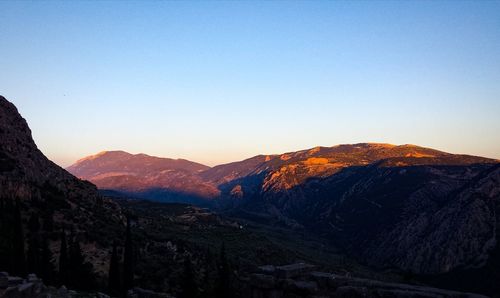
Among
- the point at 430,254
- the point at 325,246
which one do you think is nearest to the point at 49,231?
the point at 430,254

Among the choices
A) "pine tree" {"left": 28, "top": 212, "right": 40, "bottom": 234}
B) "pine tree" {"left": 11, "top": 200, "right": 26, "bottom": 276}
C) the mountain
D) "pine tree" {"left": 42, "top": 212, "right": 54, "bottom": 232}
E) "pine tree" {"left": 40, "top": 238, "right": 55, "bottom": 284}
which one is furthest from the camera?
the mountain

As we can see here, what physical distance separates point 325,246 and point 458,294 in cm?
7994

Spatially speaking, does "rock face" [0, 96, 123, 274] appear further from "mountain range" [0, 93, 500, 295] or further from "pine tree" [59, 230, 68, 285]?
"pine tree" [59, 230, 68, 285]

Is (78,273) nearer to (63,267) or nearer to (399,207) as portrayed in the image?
(63,267)

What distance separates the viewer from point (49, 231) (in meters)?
40.1

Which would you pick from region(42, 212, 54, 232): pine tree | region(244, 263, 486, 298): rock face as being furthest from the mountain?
region(244, 263, 486, 298): rock face

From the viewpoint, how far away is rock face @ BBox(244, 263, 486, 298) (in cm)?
1559

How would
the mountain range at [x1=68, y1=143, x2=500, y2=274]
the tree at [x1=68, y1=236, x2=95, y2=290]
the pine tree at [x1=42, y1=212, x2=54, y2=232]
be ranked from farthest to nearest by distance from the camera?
1. the mountain range at [x1=68, y1=143, x2=500, y2=274]
2. the pine tree at [x1=42, y1=212, x2=54, y2=232]
3. the tree at [x1=68, y1=236, x2=95, y2=290]

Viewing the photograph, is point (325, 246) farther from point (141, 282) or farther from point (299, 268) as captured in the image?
point (299, 268)

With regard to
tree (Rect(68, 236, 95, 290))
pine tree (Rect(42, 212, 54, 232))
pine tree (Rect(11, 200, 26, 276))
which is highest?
pine tree (Rect(42, 212, 54, 232))

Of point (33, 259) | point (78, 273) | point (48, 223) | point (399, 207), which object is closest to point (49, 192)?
point (48, 223)

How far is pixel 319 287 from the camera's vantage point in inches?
699

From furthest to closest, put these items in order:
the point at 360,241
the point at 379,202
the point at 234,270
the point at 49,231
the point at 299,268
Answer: the point at 379,202, the point at 360,241, the point at 234,270, the point at 49,231, the point at 299,268

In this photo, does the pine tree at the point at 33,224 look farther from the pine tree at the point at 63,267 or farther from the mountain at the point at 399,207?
the mountain at the point at 399,207
